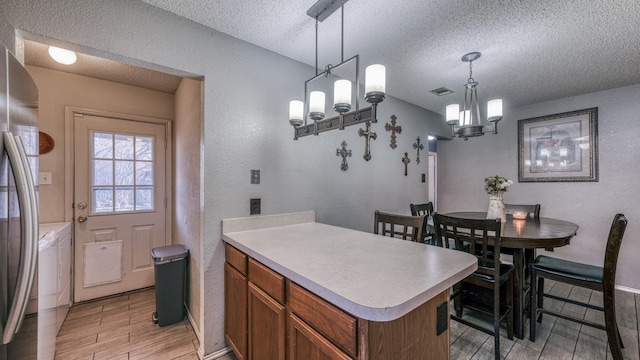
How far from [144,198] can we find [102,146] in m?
0.69

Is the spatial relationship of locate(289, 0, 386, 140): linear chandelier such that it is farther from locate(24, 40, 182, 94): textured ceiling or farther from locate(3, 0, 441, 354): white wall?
locate(24, 40, 182, 94): textured ceiling

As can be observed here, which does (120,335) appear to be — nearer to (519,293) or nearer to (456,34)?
(519,293)

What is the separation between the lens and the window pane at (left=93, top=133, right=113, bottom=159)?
9.05 feet

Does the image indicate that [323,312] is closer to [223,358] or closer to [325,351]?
[325,351]

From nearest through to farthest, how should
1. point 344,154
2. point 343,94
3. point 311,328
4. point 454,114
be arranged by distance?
point 311,328 < point 343,94 < point 454,114 < point 344,154

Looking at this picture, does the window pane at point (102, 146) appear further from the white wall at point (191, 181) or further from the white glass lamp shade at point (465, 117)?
the white glass lamp shade at point (465, 117)

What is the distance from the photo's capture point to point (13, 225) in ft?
3.05

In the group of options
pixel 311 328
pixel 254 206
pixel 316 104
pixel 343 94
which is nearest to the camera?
pixel 311 328

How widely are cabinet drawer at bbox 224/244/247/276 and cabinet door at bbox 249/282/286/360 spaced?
13 centimetres

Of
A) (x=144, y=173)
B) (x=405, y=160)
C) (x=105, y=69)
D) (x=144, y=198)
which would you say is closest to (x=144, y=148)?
(x=144, y=173)

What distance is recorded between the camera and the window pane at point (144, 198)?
2977mm

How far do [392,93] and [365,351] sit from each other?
9.80 feet

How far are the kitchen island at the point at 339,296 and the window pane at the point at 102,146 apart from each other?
208cm

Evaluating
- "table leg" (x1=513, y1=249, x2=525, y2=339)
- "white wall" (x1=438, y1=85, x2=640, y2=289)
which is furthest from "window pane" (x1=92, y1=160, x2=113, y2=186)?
"white wall" (x1=438, y1=85, x2=640, y2=289)
